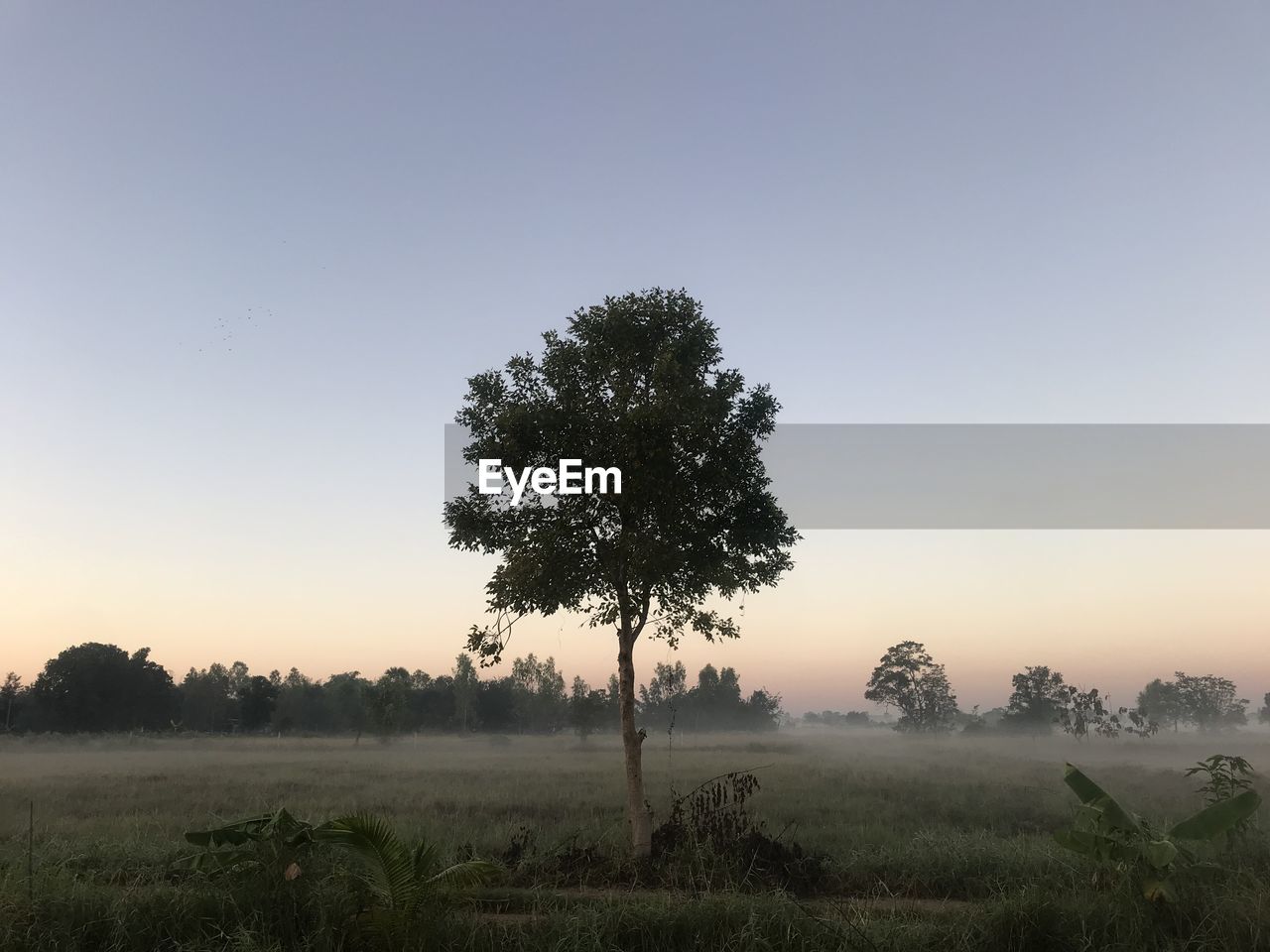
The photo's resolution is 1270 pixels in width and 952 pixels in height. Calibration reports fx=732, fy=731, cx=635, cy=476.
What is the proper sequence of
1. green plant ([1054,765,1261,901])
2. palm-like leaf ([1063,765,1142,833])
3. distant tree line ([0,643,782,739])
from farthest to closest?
distant tree line ([0,643,782,739]) < palm-like leaf ([1063,765,1142,833]) < green plant ([1054,765,1261,901])

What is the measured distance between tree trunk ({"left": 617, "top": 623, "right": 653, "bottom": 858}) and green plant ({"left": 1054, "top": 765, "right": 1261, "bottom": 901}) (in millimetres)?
6797

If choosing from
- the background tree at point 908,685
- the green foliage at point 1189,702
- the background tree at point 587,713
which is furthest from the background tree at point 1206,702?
the background tree at point 587,713

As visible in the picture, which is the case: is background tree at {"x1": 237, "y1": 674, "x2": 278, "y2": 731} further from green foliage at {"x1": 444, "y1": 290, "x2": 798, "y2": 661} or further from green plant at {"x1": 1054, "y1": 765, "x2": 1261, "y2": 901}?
green plant at {"x1": 1054, "y1": 765, "x2": 1261, "y2": 901}

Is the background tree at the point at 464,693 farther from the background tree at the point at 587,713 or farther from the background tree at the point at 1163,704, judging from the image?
→ the background tree at the point at 1163,704

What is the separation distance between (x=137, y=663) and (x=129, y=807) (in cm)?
9698

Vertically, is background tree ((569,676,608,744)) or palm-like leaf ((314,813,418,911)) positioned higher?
palm-like leaf ((314,813,418,911))

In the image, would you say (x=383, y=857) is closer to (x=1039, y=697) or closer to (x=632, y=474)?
(x=632, y=474)

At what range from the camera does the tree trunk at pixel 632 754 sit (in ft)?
44.0

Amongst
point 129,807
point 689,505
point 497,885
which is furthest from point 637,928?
point 129,807

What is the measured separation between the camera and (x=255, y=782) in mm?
29250

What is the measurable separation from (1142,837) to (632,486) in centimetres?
890

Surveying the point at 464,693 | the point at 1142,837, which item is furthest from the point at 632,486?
the point at 464,693

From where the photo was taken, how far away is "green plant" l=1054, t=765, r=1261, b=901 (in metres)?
8.67

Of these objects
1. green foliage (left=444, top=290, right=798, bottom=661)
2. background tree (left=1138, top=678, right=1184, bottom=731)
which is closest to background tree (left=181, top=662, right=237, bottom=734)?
green foliage (left=444, top=290, right=798, bottom=661)
